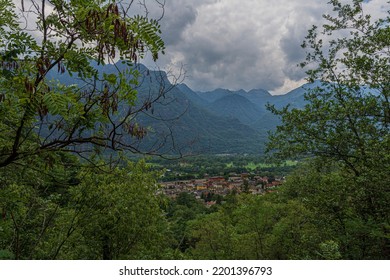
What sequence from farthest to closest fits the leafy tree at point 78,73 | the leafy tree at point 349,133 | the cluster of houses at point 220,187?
the cluster of houses at point 220,187, the leafy tree at point 349,133, the leafy tree at point 78,73

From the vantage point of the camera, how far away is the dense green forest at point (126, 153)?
300 centimetres

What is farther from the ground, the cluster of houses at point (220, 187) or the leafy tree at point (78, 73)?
the leafy tree at point (78, 73)

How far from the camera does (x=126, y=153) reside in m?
4.12

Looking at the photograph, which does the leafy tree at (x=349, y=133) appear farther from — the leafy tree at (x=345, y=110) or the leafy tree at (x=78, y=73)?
the leafy tree at (x=78, y=73)

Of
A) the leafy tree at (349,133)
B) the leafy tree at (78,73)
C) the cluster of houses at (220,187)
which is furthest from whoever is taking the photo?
the cluster of houses at (220,187)

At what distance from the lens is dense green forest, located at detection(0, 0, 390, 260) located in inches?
118

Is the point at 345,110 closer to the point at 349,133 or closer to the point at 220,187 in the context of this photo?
the point at 349,133

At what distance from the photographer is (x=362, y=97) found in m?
9.27

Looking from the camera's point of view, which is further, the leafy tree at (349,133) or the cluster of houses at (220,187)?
the cluster of houses at (220,187)

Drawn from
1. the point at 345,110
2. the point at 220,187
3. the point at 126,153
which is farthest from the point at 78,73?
the point at 220,187

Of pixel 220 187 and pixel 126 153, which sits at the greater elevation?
pixel 126 153

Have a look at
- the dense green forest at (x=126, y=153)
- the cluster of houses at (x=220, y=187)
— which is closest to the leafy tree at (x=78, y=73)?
the dense green forest at (x=126, y=153)
